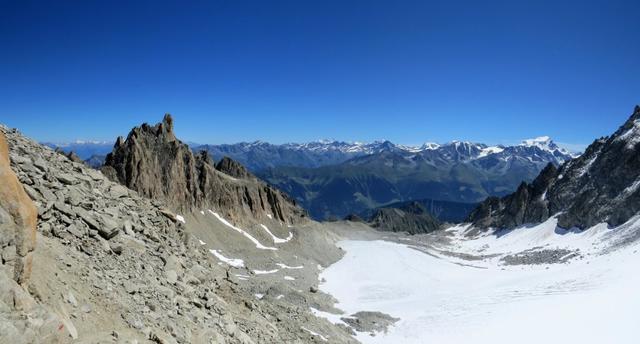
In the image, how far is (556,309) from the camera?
54.2 meters

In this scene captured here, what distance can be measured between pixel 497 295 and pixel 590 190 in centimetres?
7623

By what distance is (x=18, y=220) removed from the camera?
13195 millimetres

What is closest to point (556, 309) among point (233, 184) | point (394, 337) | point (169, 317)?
point (394, 337)

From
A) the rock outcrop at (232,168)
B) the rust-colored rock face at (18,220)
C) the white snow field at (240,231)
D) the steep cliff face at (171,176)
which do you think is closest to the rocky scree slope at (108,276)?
the rust-colored rock face at (18,220)

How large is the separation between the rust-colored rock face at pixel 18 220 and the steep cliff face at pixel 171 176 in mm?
71638

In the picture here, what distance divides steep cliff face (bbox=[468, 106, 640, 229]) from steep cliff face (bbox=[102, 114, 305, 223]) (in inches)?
3281

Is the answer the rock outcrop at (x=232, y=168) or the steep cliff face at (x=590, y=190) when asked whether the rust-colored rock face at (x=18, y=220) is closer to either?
the steep cliff face at (x=590, y=190)

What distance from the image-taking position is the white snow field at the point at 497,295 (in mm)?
48750

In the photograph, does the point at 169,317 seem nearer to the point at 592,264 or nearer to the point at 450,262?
the point at 592,264

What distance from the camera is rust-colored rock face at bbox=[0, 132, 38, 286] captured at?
1296 cm

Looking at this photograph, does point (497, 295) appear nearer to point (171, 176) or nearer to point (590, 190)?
point (171, 176)

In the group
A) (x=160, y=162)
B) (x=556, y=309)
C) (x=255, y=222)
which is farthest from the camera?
(x=255, y=222)

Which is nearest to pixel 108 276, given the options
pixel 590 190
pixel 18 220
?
pixel 18 220

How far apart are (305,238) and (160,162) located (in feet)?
130
